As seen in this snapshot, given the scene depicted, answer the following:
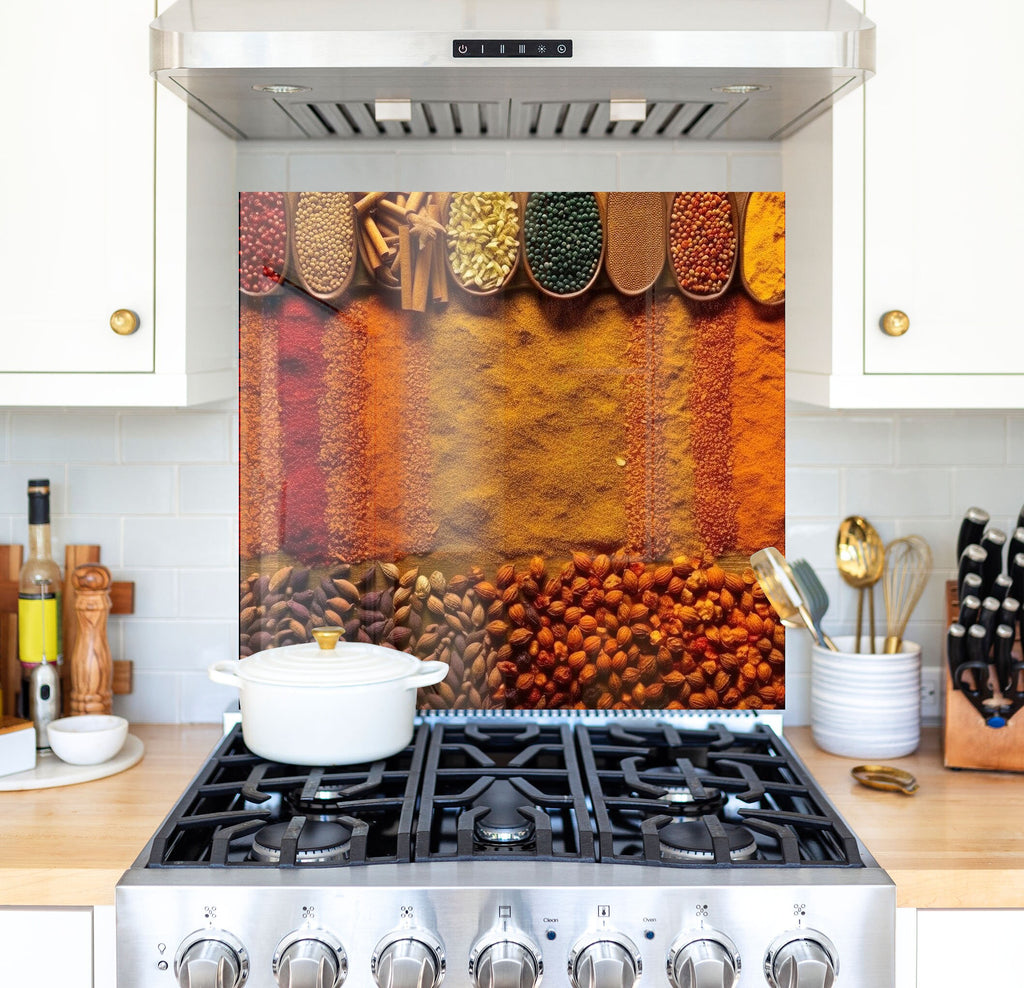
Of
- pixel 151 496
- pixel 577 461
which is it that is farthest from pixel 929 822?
pixel 151 496

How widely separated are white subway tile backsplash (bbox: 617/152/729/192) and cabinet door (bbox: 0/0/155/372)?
0.83 meters

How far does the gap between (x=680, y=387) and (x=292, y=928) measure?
114 cm

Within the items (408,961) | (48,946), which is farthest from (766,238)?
(48,946)

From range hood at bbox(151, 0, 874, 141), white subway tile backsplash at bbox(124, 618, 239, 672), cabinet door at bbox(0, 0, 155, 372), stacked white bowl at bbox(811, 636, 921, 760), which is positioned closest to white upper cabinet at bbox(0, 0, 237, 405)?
cabinet door at bbox(0, 0, 155, 372)

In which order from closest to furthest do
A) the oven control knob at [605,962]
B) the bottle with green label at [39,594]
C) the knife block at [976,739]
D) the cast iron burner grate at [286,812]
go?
the oven control knob at [605,962], the cast iron burner grate at [286,812], the knife block at [976,739], the bottle with green label at [39,594]

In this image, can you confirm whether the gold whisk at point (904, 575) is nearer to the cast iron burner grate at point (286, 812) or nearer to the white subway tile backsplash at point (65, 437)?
the cast iron burner grate at point (286, 812)

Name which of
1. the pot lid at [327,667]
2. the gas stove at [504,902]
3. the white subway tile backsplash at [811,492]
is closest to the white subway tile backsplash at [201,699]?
the pot lid at [327,667]

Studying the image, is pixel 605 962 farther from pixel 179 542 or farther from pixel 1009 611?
pixel 179 542

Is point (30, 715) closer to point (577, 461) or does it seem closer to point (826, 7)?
point (577, 461)

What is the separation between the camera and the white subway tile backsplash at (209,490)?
2184 millimetres

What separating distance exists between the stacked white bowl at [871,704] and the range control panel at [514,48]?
3.48ft

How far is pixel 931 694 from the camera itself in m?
2.19

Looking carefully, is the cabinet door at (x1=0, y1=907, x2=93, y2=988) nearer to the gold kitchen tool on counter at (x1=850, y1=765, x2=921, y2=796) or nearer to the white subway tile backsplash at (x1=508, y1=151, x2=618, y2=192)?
the gold kitchen tool on counter at (x1=850, y1=765, x2=921, y2=796)

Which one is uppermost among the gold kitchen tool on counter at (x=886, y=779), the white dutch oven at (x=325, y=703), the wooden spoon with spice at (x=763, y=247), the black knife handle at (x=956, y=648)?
the wooden spoon with spice at (x=763, y=247)
